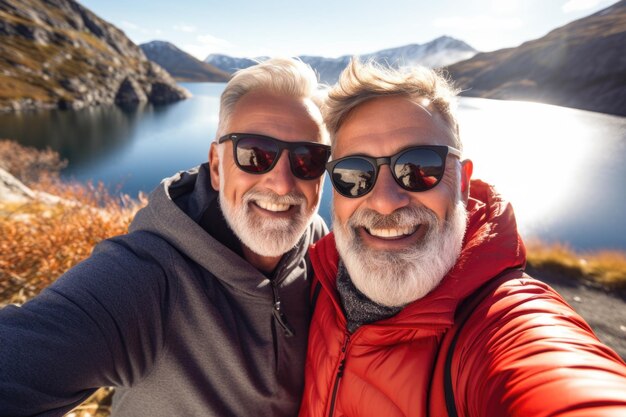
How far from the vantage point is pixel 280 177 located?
84.6 inches

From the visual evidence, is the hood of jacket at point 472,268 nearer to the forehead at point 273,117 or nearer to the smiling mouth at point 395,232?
the smiling mouth at point 395,232

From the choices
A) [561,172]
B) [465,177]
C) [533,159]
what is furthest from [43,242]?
[533,159]

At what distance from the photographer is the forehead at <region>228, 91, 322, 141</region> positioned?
2203mm

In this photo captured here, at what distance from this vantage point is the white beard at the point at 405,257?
63.0 inches

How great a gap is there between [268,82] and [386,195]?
4.34ft

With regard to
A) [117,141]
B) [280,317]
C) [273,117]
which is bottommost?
[117,141]

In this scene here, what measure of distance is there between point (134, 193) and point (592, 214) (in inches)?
1303

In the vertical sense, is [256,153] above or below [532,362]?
above

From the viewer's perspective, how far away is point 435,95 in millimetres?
1872

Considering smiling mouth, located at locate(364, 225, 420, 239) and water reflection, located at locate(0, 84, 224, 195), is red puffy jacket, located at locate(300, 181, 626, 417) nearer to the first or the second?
smiling mouth, located at locate(364, 225, 420, 239)

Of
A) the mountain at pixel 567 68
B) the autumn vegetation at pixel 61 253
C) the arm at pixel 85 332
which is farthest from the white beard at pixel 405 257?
the mountain at pixel 567 68

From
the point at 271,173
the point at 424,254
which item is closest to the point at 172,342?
the point at 271,173

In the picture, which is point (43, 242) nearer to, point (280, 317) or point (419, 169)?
point (280, 317)

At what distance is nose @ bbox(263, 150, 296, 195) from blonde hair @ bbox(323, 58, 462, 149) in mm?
491
